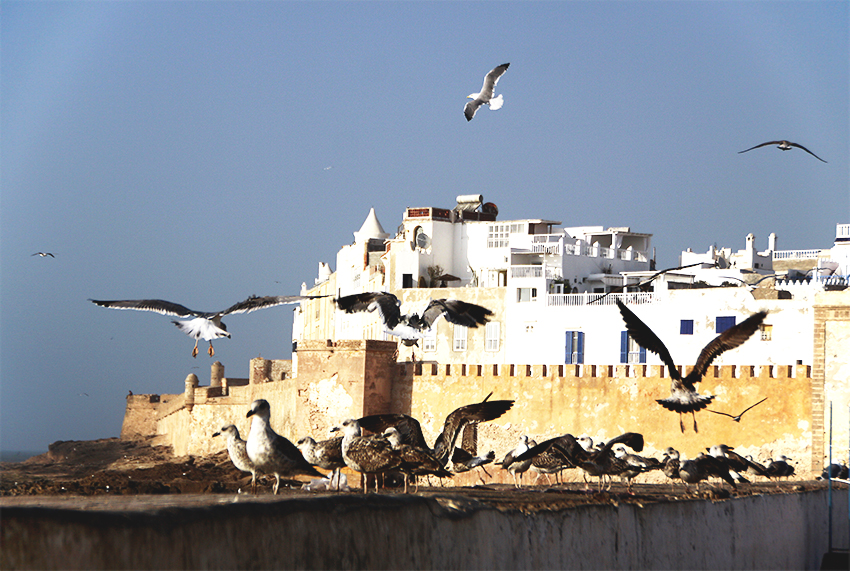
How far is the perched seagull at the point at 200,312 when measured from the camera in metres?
14.3

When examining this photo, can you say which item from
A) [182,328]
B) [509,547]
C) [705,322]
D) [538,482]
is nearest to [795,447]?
[538,482]

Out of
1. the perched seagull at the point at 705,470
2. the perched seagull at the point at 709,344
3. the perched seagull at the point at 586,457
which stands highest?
the perched seagull at the point at 709,344

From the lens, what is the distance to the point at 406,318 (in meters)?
15.6

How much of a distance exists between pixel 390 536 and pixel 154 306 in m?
8.40

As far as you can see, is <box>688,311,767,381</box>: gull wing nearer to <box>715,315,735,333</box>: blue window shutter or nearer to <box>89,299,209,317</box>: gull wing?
<box>89,299,209,317</box>: gull wing

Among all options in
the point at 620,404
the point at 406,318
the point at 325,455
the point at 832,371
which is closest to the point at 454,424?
the point at 406,318

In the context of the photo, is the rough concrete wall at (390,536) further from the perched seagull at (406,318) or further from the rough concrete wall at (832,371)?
the rough concrete wall at (832,371)

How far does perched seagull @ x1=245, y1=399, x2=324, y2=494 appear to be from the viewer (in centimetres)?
884

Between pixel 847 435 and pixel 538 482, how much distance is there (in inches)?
251

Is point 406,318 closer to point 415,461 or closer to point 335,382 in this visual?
point 415,461

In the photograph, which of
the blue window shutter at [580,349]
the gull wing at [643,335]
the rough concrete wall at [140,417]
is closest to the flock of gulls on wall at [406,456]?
the gull wing at [643,335]

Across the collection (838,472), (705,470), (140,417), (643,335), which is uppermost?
(643,335)

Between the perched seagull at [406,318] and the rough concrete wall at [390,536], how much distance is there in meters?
3.57

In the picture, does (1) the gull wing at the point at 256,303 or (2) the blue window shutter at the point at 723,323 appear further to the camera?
(2) the blue window shutter at the point at 723,323
